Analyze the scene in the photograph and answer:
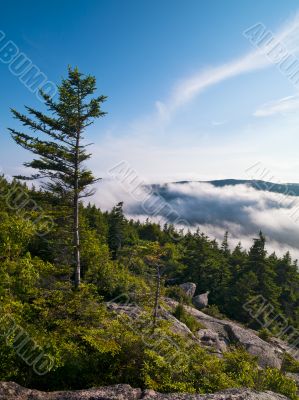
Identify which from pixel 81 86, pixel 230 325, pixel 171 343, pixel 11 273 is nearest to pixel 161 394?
pixel 171 343

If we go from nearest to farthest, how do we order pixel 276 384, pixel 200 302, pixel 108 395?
1. pixel 108 395
2. pixel 276 384
3. pixel 200 302

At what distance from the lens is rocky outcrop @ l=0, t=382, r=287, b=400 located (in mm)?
11180

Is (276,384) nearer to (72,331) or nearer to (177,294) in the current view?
(72,331)

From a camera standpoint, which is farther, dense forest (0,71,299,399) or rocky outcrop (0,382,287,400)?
dense forest (0,71,299,399)

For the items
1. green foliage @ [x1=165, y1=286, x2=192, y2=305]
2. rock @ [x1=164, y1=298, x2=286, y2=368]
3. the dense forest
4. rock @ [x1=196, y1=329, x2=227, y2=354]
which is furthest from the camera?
green foliage @ [x1=165, y1=286, x2=192, y2=305]

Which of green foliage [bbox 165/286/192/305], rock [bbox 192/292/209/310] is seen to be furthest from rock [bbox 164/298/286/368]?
rock [bbox 192/292/209/310]

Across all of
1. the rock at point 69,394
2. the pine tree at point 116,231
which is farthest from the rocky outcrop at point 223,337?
the pine tree at point 116,231

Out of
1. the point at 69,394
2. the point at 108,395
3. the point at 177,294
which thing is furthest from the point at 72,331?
the point at 177,294

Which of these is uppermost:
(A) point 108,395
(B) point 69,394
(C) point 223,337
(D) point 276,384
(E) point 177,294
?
(E) point 177,294

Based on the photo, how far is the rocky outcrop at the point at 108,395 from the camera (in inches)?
440

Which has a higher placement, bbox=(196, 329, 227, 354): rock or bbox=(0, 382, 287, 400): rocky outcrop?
bbox=(196, 329, 227, 354): rock

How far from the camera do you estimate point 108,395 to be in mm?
11398

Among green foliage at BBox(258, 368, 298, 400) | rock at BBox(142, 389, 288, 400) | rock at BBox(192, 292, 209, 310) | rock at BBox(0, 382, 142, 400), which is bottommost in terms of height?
rock at BBox(0, 382, 142, 400)

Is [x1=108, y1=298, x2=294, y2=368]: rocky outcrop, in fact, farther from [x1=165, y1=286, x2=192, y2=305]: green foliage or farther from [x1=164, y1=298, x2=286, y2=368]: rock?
[x1=165, y1=286, x2=192, y2=305]: green foliage
